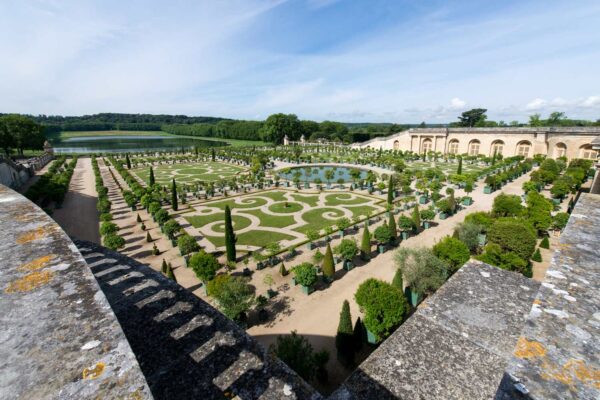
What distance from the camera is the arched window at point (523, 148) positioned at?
5949 centimetres

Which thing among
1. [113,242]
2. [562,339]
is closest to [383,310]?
[562,339]

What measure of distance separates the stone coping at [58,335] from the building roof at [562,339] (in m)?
3.59

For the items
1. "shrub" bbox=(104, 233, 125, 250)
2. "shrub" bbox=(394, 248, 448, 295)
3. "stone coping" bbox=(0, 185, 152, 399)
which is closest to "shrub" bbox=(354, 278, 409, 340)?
"shrub" bbox=(394, 248, 448, 295)

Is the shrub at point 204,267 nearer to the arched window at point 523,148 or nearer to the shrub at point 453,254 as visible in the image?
the shrub at point 453,254

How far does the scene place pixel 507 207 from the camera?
76.6 ft

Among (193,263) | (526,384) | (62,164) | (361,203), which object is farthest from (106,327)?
(62,164)

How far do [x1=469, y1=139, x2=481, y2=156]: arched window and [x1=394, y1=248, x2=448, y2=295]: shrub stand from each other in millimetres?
63294

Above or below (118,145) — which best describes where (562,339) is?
above

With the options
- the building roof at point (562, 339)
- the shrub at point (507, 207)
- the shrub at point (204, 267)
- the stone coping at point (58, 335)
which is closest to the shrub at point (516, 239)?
the shrub at point (507, 207)

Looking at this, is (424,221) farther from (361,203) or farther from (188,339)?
(188,339)

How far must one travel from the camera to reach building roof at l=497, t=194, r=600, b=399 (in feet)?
10.0

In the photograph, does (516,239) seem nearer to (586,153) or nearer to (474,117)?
(586,153)

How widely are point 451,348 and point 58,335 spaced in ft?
23.9

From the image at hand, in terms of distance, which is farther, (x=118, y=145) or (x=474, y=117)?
(x=118, y=145)
